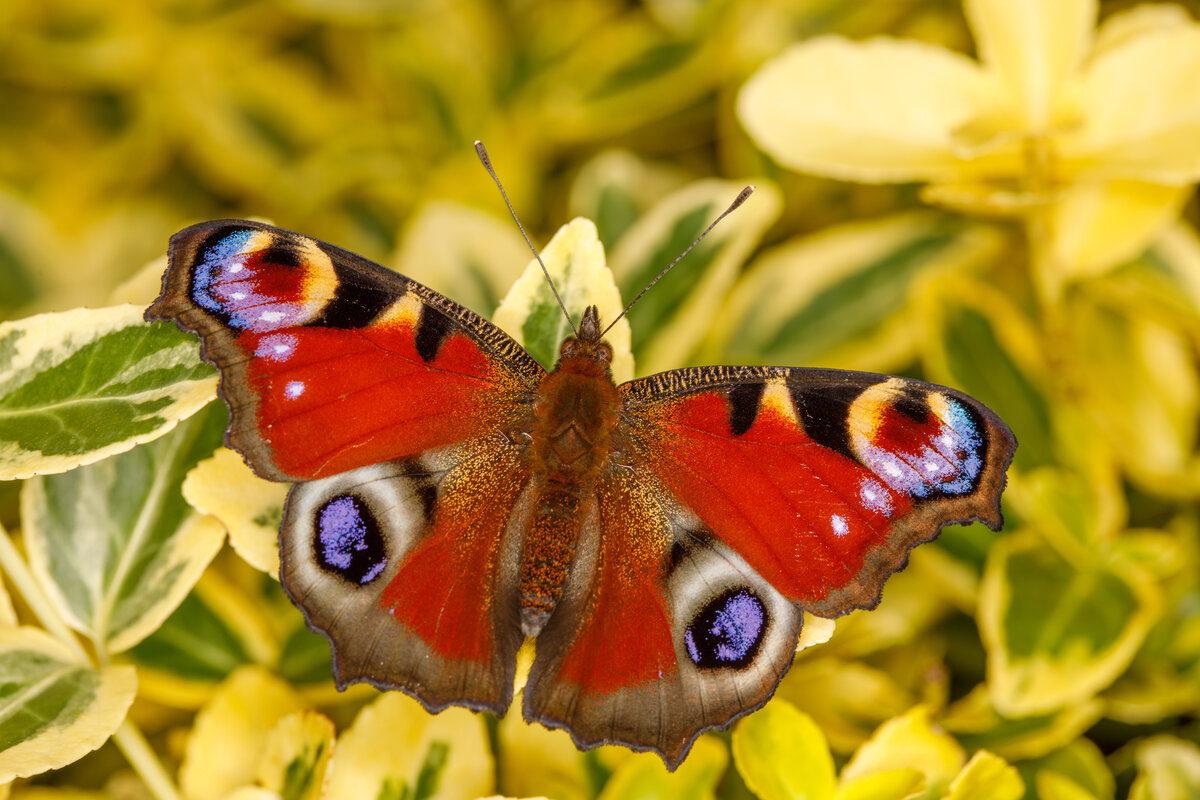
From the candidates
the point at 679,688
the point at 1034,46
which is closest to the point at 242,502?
the point at 679,688

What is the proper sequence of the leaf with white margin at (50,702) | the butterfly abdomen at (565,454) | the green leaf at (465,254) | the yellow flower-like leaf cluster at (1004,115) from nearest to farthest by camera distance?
the leaf with white margin at (50,702) < the butterfly abdomen at (565,454) < the yellow flower-like leaf cluster at (1004,115) < the green leaf at (465,254)

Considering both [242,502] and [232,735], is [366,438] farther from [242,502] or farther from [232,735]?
[232,735]

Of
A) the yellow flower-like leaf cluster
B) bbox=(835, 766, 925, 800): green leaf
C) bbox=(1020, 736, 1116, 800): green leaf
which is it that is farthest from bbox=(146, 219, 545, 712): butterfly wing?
bbox=(1020, 736, 1116, 800): green leaf

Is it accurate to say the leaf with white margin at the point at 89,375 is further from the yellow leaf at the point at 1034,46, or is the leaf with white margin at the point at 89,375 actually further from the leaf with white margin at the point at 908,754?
the yellow leaf at the point at 1034,46

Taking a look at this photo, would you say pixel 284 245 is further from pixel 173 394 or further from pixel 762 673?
pixel 762 673

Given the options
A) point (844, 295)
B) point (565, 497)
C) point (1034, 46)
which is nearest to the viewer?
point (565, 497)

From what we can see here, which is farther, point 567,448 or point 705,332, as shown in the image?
point 705,332

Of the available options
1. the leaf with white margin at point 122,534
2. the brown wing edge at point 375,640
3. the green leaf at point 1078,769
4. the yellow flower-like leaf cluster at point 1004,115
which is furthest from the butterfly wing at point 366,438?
the green leaf at point 1078,769
